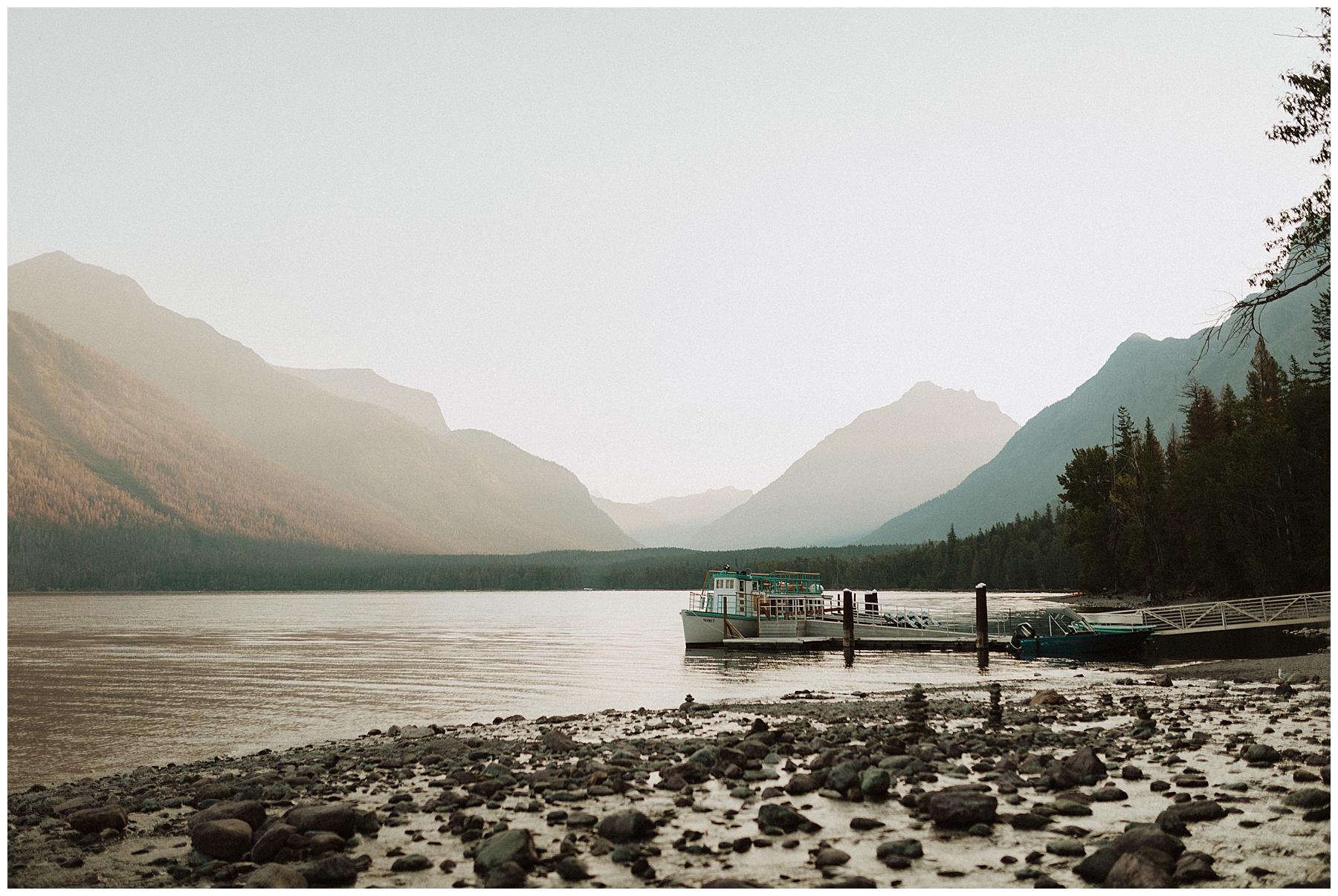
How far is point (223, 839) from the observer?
12.7m

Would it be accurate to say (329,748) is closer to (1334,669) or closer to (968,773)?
(968,773)

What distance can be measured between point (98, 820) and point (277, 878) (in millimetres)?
5417

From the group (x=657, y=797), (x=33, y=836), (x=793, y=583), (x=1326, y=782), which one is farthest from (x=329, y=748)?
(x=793, y=583)

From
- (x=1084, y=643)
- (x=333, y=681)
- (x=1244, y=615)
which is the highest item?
(x=1244, y=615)

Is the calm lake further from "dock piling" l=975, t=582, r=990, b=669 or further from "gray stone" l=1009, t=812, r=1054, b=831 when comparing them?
"gray stone" l=1009, t=812, r=1054, b=831

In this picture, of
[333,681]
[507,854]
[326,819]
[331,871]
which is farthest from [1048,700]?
[333,681]

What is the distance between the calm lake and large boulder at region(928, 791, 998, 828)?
20.3 m

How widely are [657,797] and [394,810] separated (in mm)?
4451

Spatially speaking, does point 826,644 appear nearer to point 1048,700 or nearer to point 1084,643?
point 1084,643

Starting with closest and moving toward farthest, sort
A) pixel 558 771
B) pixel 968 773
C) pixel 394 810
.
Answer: pixel 394 810 < pixel 968 773 < pixel 558 771

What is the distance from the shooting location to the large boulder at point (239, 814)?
1376cm

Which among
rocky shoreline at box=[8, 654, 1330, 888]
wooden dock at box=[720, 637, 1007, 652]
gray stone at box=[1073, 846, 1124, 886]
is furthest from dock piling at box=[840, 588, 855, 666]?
gray stone at box=[1073, 846, 1124, 886]

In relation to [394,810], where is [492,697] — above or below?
below

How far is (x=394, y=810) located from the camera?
1479 cm
